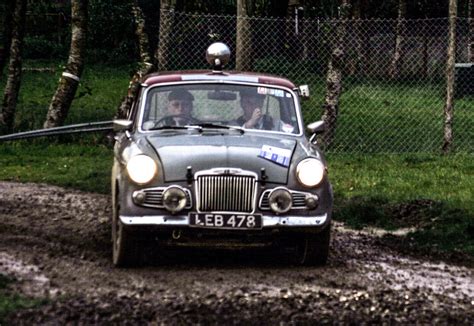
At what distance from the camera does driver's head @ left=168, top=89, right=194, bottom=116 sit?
10.9m

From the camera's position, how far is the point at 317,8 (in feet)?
130

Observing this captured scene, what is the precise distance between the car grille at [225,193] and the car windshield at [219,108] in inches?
44.9

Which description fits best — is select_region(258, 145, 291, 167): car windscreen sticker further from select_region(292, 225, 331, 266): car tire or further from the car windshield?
the car windshield

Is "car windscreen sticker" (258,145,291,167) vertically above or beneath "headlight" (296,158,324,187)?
above

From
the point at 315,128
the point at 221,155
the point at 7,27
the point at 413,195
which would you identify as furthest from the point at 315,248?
the point at 7,27

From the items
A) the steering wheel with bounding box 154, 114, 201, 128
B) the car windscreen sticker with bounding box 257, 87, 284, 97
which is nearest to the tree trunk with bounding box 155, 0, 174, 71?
the car windscreen sticker with bounding box 257, 87, 284, 97

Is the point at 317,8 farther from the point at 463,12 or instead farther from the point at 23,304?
the point at 23,304

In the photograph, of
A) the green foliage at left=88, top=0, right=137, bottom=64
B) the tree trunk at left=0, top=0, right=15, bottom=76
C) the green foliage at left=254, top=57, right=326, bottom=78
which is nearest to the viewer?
the green foliage at left=254, top=57, right=326, bottom=78

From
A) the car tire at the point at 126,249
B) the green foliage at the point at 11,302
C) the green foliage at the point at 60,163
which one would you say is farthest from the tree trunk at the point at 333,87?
the green foliage at the point at 11,302

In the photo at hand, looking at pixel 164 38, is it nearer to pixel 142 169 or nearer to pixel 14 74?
pixel 14 74

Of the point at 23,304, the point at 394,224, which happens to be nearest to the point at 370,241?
the point at 394,224

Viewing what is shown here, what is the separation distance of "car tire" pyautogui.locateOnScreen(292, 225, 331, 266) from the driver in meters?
1.49

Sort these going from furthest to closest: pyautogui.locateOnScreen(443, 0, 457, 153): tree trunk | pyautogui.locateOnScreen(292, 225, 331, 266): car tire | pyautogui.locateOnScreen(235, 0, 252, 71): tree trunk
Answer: pyautogui.locateOnScreen(235, 0, 252, 71): tree trunk < pyautogui.locateOnScreen(443, 0, 457, 153): tree trunk < pyautogui.locateOnScreen(292, 225, 331, 266): car tire

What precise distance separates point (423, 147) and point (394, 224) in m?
6.71
